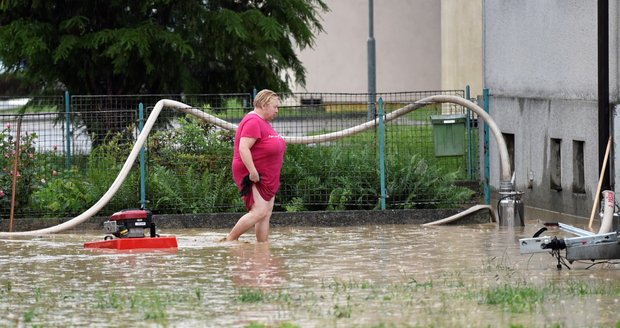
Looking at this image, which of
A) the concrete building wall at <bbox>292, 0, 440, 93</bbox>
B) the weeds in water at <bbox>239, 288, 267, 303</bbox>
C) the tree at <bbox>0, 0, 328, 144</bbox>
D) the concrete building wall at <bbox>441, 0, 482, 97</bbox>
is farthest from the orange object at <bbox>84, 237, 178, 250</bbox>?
the concrete building wall at <bbox>292, 0, 440, 93</bbox>

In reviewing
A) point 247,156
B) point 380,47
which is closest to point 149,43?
point 247,156

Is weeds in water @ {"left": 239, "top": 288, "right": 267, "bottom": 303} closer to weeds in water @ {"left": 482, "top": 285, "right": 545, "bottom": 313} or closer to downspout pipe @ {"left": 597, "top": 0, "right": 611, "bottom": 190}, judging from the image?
weeds in water @ {"left": 482, "top": 285, "right": 545, "bottom": 313}

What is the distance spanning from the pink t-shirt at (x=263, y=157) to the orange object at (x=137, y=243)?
982 mm

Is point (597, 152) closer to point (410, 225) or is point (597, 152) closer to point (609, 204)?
point (410, 225)

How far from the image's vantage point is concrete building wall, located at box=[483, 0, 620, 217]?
17344 mm

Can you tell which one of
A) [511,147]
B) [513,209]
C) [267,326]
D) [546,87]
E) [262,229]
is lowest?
[267,326]

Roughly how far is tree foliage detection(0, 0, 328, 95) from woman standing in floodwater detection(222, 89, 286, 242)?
9.47 meters

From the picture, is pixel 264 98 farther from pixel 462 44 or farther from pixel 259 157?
pixel 462 44

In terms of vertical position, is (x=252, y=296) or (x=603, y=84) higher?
(x=603, y=84)

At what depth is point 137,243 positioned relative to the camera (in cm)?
1440

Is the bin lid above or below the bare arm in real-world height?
above

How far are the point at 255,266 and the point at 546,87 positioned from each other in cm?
732

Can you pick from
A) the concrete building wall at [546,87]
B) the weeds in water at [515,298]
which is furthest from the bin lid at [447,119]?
the weeds in water at [515,298]

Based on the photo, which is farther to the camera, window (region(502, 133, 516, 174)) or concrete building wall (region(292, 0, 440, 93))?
concrete building wall (region(292, 0, 440, 93))
